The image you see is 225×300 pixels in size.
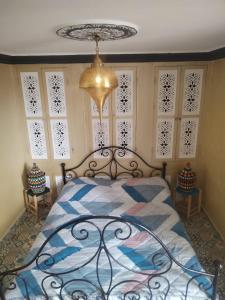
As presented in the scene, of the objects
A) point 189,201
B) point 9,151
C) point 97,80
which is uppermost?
point 97,80

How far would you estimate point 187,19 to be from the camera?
1.43 meters

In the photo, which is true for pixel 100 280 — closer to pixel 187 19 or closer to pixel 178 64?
pixel 187 19

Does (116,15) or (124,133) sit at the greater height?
(116,15)

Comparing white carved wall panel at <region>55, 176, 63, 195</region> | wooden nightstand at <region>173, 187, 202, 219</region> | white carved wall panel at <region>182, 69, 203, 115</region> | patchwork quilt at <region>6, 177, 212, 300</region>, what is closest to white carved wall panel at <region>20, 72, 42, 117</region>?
white carved wall panel at <region>55, 176, 63, 195</region>

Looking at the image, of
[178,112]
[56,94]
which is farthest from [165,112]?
[56,94]

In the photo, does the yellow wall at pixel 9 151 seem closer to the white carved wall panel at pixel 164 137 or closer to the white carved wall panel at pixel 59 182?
the white carved wall panel at pixel 59 182

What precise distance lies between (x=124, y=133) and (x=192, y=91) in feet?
3.57

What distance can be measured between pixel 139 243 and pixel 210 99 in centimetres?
215

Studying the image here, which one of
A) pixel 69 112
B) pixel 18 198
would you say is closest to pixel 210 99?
pixel 69 112

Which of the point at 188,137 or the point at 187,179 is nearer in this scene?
the point at 187,179

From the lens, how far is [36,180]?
3479mm

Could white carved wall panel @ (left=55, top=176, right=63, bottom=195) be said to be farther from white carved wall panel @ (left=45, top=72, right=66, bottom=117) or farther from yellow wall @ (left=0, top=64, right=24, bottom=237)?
white carved wall panel @ (left=45, top=72, right=66, bottom=117)

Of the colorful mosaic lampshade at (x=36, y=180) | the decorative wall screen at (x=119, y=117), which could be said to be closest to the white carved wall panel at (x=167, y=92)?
the decorative wall screen at (x=119, y=117)

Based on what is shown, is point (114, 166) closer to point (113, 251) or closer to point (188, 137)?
point (188, 137)
